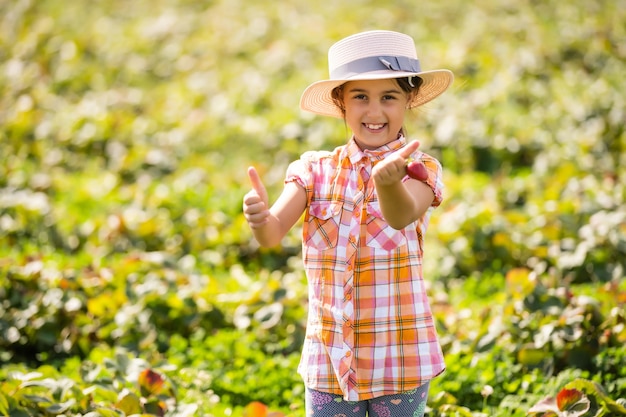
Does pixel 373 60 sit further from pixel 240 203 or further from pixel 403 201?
pixel 240 203

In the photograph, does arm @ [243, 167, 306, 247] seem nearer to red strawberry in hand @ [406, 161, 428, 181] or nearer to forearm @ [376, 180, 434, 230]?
forearm @ [376, 180, 434, 230]

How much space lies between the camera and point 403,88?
2557 millimetres

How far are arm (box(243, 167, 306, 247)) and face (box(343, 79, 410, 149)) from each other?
0.27 meters

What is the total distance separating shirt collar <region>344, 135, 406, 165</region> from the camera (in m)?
2.53

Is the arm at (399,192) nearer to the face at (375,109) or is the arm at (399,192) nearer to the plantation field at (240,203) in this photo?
the face at (375,109)

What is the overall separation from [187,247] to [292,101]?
125 inches

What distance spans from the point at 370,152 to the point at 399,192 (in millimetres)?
331

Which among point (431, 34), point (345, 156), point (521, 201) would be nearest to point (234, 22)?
point (431, 34)

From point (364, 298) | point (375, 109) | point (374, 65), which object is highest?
point (374, 65)

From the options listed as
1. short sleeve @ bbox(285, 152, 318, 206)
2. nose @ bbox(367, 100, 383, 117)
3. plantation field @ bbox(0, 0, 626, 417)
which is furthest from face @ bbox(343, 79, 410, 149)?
plantation field @ bbox(0, 0, 626, 417)

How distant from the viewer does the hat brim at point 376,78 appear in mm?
2441

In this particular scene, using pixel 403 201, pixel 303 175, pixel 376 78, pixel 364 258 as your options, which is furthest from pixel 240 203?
pixel 403 201

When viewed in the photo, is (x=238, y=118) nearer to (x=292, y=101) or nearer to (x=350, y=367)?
(x=292, y=101)

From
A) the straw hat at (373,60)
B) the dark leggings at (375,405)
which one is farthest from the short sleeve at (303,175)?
the dark leggings at (375,405)
